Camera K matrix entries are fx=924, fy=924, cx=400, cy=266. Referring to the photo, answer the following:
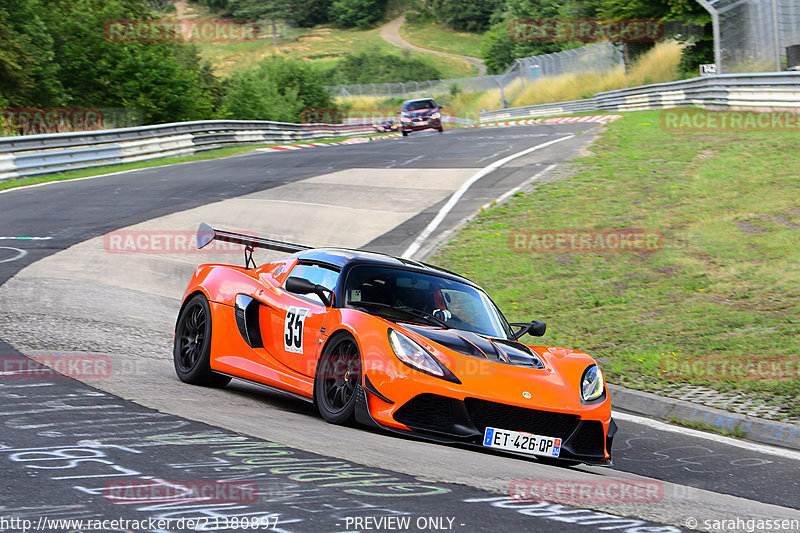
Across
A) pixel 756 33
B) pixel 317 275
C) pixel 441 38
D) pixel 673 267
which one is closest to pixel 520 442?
pixel 317 275

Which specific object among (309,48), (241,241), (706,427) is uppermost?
(309,48)

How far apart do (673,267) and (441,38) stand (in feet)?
418

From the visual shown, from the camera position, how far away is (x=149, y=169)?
83.4 feet

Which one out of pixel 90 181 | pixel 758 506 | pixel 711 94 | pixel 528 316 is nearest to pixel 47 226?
pixel 90 181

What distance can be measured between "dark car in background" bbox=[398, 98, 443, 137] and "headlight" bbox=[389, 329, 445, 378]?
38.1 meters

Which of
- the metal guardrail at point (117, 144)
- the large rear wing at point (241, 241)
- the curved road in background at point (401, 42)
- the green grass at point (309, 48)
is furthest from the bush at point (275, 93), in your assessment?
the curved road in background at point (401, 42)

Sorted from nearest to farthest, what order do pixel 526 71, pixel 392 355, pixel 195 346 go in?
pixel 392 355
pixel 195 346
pixel 526 71

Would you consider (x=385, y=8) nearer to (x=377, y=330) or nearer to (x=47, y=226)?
(x=47, y=226)

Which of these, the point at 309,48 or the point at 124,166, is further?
the point at 309,48

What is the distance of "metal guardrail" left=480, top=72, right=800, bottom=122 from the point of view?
23.9 m

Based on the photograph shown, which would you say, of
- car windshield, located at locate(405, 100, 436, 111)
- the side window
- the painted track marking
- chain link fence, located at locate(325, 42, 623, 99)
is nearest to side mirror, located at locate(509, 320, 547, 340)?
the side window

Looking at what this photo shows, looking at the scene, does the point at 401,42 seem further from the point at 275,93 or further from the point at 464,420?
the point at 464,420

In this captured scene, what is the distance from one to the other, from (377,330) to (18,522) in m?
3.11

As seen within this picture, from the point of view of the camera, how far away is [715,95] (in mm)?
29656
